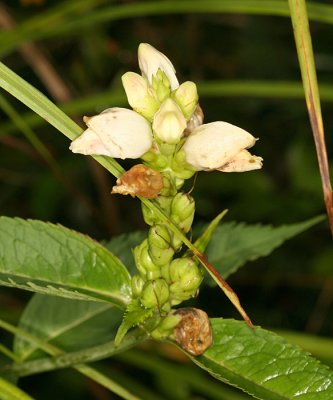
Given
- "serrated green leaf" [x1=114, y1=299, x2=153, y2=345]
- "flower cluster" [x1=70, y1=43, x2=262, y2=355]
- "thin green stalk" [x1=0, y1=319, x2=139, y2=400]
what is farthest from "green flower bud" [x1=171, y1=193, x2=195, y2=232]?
"thin green stalk" [x1=0, y1=319, x2=139, y2=400]

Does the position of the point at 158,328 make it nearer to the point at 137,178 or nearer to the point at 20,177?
the point at 137,178

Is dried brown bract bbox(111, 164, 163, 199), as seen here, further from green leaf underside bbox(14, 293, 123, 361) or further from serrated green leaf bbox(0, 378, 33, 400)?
green leaf underside bbox(14, 293, 123, 361)

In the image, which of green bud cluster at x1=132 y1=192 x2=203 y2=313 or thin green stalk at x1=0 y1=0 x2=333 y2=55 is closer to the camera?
green bud cluster at x1=132 y1=192 x2=203 y2=313

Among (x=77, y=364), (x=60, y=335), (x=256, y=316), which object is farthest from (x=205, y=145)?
(x=256, y=316)

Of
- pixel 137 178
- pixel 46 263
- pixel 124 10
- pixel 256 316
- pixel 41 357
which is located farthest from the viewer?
pixel 256 316

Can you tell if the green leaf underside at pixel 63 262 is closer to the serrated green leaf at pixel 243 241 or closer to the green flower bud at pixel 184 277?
the green flower bud at pixel 184 277
